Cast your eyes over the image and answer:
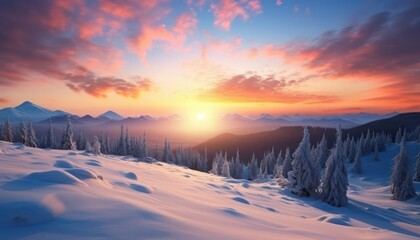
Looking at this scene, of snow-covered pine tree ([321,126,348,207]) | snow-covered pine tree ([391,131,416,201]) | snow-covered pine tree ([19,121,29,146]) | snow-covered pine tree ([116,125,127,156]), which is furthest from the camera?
snow-covered pine tree ([116,125,127,156])

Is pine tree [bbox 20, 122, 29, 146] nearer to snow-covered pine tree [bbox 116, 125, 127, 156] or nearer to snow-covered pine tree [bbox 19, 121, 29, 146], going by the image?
snow-covered pine tree [bbox 19, 121, 29, 146]

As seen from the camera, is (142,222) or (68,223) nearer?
(68,223)

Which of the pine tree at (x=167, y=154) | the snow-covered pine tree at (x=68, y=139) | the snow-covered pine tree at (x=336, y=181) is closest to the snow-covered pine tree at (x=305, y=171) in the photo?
the snow-covered pine tree at (x=336, y=181)

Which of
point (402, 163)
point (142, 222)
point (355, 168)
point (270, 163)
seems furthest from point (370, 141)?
point (142, 222)

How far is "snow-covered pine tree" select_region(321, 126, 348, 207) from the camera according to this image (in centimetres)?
2866

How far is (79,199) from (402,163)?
57.5 meters

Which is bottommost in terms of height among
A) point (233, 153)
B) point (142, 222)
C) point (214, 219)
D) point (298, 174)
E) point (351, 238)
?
point (233, 153)

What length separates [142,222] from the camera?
16.0ft

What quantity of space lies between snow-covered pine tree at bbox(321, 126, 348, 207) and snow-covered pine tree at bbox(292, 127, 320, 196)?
52.5 inches

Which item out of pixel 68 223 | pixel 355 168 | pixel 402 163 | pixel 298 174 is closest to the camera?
pixel 68 223

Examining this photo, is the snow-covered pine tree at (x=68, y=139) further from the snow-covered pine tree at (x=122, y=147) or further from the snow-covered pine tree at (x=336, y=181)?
the snow-covered pine tree at (x=336, y=181)

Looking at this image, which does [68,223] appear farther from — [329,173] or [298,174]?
[329,173]

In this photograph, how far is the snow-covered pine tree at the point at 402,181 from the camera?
146ft

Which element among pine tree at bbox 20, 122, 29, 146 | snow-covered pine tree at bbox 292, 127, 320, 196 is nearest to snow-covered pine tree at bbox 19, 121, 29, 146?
pine tree at bbox 20, 122, 29, 146
